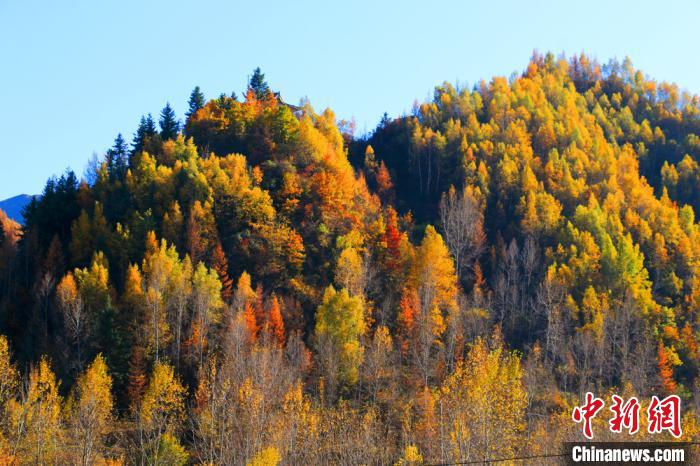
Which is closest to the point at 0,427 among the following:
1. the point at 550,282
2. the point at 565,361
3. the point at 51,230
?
the point at 51,230

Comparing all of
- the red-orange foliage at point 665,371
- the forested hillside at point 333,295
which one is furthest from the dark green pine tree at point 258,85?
the red-orange foliage at point 665,371

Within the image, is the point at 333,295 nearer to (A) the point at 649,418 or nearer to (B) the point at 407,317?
(B) the point at 407,317

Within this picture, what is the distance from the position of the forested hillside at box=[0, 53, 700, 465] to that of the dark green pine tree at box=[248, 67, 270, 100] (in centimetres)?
51

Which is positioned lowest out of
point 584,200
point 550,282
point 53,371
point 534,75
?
point 53,371

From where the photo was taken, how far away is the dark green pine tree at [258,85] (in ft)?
322

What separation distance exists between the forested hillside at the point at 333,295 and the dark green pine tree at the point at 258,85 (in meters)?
0.51

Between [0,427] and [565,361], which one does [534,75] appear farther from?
[0,427]

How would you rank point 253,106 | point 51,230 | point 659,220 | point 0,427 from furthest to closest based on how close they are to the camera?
point 253,106
point 659,220
point 51,230
point 0,427

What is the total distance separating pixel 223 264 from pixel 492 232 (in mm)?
34388

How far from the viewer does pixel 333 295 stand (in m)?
62.8

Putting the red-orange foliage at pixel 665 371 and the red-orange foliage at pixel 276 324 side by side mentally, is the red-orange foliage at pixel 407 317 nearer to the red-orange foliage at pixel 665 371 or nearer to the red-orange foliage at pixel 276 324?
the red-orange foliage at pixel 276 324

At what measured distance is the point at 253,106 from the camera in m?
91.1

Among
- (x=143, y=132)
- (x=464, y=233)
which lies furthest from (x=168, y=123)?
(x=464, y=233)

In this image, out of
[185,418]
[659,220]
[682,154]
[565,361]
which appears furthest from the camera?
[682,154]
